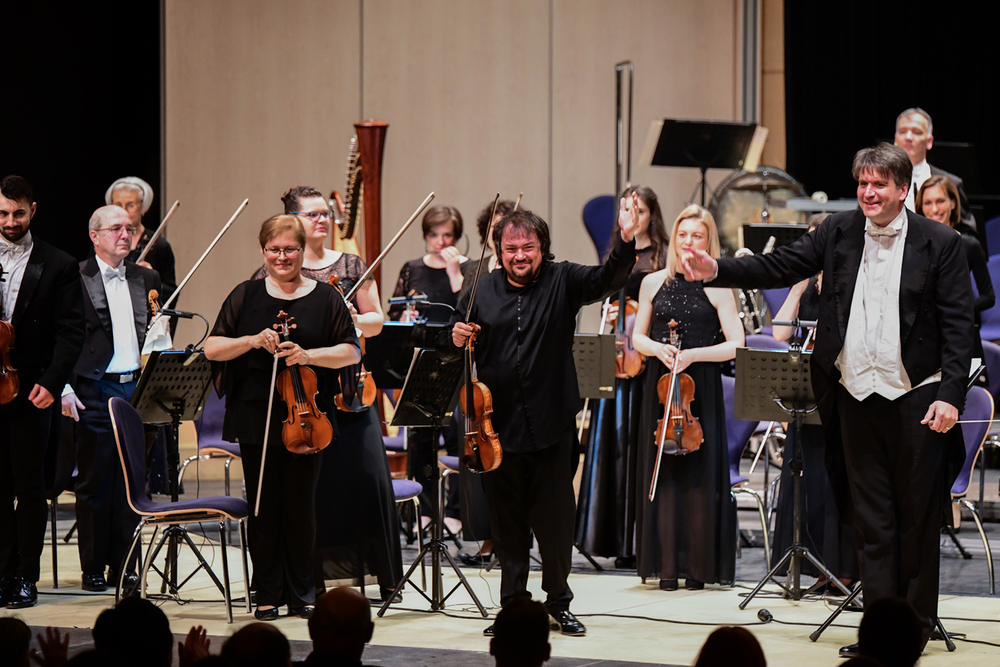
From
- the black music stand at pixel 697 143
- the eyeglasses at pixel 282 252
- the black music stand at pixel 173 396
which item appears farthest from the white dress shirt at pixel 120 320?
the black music stand at pixel 697 143

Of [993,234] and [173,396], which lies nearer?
[173,396]

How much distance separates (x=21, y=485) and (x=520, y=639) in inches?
128

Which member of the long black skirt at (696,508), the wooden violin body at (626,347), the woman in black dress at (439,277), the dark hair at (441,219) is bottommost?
the long black skirt at (696,508)

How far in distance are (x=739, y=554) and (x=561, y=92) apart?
15.6 ft

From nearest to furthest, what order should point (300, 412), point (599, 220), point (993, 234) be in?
1. point (300, 412)
2. point (993, 234)
3. point (599, 220)

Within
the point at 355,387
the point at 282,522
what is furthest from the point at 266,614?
the point at 355,387

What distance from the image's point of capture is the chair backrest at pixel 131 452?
480 centimetres

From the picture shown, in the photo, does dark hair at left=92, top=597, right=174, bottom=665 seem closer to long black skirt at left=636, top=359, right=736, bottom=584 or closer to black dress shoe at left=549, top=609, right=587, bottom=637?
black dress shoe at left=549, top=609, right=587, bottom=637

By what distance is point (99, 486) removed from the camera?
214 inches

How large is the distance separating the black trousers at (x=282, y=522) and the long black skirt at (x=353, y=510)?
243 millimetres

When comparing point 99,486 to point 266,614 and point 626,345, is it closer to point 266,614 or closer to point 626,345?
point 266,614

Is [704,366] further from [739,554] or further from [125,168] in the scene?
[125,168]

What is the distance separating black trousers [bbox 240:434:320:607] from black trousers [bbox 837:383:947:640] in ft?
6.29

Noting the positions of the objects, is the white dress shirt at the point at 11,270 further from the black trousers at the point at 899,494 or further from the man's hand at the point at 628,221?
the black trousers at the point at 899,494
